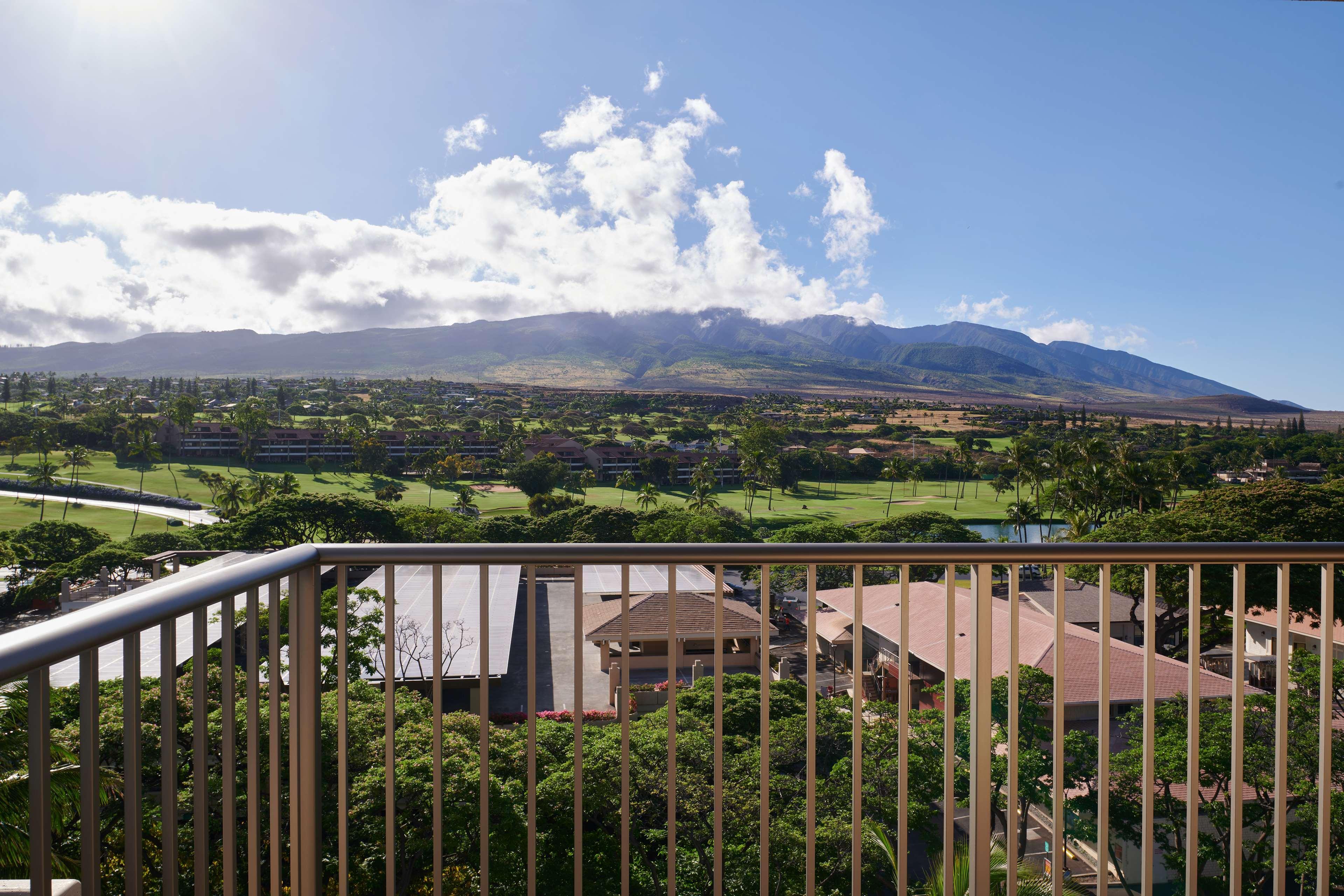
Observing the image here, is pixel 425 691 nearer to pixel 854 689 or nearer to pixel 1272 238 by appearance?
pixel 854 689

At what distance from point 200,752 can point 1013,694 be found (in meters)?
1.23

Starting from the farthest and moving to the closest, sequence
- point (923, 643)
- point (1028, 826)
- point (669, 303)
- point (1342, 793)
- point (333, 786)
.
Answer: point (669, 303) → point (1342, 793) → point (923, 643) → point (1028, 826) → point (333, 786)

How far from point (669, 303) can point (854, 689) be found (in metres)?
147

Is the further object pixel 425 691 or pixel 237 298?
pixel 237 298

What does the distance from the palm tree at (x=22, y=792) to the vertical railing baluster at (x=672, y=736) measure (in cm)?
78

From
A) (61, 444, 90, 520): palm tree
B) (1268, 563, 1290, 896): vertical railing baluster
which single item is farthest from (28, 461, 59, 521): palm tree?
(1268, 563, 1290, 896): vertical railing baluster

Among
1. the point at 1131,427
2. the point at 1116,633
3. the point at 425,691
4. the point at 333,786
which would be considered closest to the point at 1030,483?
the point at 1131,427

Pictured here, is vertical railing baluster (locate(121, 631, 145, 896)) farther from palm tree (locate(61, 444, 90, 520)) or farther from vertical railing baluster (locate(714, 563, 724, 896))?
palm tree (locate(61, 444, 90, 520))

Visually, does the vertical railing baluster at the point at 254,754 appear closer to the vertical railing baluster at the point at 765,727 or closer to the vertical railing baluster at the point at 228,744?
the vertical railing baluster at the point at 228,744

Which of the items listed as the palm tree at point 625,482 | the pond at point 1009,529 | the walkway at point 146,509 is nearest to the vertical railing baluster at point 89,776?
the walkway at point 146,509

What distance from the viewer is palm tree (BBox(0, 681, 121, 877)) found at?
0.74m

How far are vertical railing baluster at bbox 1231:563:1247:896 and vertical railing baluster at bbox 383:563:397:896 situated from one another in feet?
4.36

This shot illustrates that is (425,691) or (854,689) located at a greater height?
(854,689)

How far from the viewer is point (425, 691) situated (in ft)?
40.2
